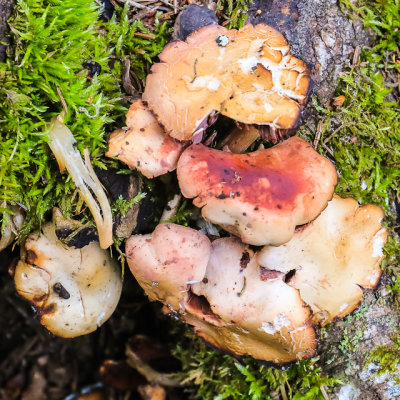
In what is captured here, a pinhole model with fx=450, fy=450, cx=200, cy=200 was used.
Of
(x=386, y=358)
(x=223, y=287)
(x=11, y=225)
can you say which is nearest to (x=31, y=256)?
(x=11, y=225)

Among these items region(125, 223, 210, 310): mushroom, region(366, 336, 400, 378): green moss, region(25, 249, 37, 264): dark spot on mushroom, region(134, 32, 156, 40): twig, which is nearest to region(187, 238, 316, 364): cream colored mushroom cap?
region(125, 223, 210, 310): mushroom

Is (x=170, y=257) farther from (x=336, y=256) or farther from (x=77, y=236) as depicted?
(x=336, y=256)

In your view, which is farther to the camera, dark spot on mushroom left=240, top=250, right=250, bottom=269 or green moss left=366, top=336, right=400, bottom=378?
green moss left=366, top=336, right=400, bottom=378

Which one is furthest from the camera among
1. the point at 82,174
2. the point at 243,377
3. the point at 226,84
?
the point at 243,377

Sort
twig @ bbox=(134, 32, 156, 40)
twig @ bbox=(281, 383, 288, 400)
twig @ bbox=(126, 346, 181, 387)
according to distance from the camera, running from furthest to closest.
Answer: twig @ bbox=(126, 346, 181, 387) < twig @ bbox=(281, 383, 288, 400) < twig @ bbox=(134, 32, 156, 40)

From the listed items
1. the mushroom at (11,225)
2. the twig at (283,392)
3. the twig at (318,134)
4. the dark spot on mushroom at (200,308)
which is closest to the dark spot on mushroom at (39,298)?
the mushroom at (11,225)

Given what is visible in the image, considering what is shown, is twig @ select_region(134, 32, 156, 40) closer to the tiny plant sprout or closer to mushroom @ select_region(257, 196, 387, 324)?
the tiny plant sprout

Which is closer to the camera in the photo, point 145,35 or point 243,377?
point 145,35
